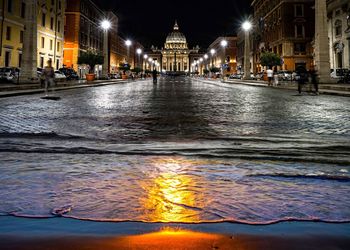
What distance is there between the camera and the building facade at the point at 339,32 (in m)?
51.7

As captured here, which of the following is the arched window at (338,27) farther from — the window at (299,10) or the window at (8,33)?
the window at (8,33)

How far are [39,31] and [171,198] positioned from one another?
56.3 metres

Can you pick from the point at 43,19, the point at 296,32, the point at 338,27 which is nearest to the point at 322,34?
the point at 338,27

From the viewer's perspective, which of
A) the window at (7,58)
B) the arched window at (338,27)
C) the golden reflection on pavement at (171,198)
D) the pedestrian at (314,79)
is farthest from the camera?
the arched window at (338,27)

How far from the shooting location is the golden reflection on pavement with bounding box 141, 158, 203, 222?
10.7ft

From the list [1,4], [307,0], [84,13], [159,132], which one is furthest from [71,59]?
[159,132]

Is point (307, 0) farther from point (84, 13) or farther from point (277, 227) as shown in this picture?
point (277, 227)

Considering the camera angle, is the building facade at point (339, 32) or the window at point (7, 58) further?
the building facade at point (339, 32)

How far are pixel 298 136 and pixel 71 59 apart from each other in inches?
2731

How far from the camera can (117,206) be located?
350 cm

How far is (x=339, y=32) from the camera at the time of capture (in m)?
55.3

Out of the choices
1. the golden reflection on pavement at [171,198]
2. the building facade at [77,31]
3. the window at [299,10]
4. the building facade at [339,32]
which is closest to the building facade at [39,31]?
the building facade at [77,31]

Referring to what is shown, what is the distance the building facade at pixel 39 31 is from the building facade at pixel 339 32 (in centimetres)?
3550

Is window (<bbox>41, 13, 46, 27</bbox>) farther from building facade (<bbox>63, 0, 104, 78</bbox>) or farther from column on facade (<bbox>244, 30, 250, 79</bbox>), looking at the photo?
column on facade (<bbox>244, 30, 250, 79</bbox>)
